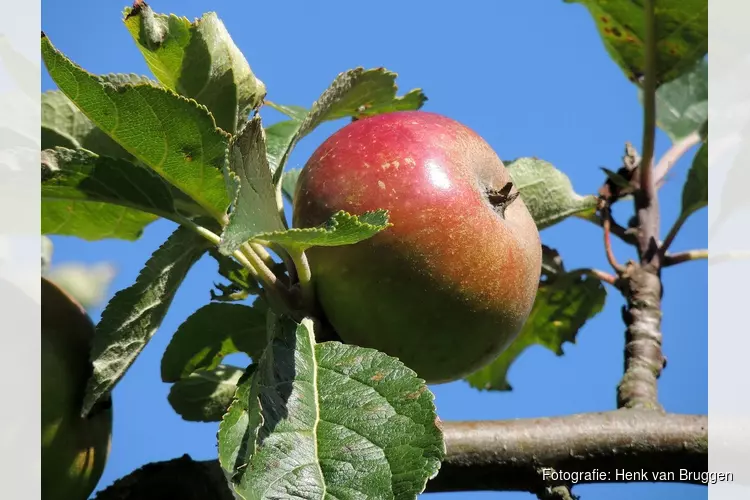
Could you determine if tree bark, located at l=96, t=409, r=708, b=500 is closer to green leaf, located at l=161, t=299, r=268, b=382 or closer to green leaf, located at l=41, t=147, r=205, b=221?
green leaf, located at l=161, t=299, r=268, b=382

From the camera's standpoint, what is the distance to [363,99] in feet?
3.42

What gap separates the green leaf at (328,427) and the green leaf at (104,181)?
0.17 metres

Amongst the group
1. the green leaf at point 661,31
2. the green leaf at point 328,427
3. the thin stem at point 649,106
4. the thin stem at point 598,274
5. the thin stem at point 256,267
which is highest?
the green leaf at point 661,31

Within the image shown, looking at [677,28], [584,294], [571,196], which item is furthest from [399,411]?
[677,28]

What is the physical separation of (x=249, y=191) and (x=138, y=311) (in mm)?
210

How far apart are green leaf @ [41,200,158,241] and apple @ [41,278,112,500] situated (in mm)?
87

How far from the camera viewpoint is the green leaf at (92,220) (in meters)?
1.01

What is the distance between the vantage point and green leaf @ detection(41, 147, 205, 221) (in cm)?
81

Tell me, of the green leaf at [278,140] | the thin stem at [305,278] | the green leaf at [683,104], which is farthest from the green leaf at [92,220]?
the green leaf at [683,104]

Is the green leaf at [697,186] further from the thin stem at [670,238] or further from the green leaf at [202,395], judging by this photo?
the green leaf at [202,395]

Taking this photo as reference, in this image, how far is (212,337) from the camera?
1.05 meters

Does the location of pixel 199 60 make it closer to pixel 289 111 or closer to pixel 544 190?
pixel 289 111

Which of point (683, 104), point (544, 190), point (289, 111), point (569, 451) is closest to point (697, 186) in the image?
point (544, 190)

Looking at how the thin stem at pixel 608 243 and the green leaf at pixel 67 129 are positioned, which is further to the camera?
the thin stem at pixel 608 243
